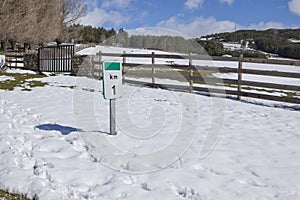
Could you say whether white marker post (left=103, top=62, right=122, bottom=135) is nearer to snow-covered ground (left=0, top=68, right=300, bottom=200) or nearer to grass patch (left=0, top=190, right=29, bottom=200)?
snow-covered ground (left=0, top=68, right=300, bottom=200)

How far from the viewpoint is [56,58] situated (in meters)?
18.2

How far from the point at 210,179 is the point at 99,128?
247cm

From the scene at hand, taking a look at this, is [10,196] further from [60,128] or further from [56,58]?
[56,58]

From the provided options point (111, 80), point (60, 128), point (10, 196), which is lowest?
point (10, 196)

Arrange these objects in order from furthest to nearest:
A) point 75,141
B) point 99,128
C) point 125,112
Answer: point 125,112
point 99,128
point 75,141

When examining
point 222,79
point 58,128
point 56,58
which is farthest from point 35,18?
point 58,128

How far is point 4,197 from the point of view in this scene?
106 inches

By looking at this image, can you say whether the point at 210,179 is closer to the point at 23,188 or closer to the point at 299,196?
the point at 299,196

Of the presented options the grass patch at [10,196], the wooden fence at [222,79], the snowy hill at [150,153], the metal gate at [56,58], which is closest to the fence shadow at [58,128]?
the snowy hill at [150,153]

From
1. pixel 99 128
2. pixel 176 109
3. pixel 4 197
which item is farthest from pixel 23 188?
pixel 176 109

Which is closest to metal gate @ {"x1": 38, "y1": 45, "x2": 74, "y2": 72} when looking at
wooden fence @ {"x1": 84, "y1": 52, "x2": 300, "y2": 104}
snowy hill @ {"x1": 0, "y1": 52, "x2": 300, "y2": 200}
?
wooden fence @ {"x1": 84, "y1": 52, "x2": 300, "y2": 104}

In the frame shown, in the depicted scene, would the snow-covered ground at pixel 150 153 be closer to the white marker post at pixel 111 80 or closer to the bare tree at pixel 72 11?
the white marker post at pixel 111 80


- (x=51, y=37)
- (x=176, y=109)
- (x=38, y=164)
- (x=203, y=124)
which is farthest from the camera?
(x=51, y=37)

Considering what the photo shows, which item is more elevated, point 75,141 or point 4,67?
point 4,67
